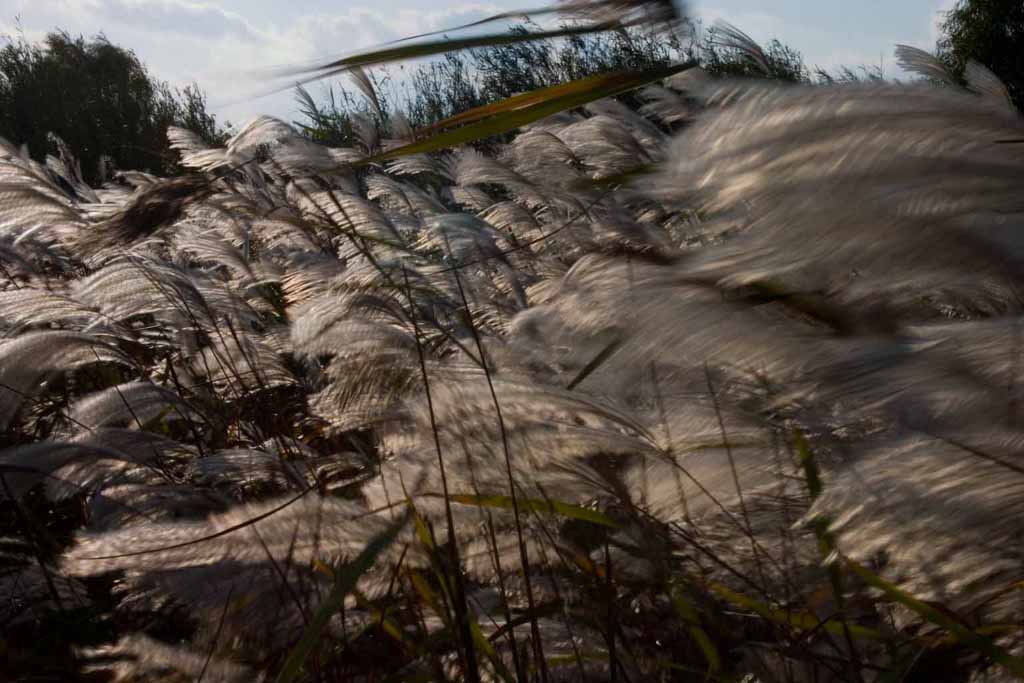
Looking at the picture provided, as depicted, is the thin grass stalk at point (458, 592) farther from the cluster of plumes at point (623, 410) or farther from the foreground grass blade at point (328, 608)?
the foreground grass blade at point (328, 608)

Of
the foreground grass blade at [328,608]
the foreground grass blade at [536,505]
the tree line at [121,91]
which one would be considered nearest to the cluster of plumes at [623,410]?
the foreground grass blade at [536,505]

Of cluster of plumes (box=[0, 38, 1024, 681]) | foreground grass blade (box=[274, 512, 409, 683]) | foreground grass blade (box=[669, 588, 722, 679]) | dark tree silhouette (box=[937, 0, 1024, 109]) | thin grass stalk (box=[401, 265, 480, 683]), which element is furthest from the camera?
dark tree silhouette (box=[937, 0, 1024, 109])

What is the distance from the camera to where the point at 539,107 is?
0.97 metres

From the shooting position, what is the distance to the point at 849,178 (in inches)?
→ 27.8

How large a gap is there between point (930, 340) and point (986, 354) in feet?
0.13

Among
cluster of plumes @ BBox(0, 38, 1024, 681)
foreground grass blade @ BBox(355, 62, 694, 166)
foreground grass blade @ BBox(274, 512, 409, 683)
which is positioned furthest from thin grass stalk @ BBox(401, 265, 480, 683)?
foreground grass blade @ BBox(355, 62, 694, 166)

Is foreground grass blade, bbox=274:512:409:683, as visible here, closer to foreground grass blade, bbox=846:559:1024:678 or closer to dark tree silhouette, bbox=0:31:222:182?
foreground grass blade, bbox=846:559:1024:678

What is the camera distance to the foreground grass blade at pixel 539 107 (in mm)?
932

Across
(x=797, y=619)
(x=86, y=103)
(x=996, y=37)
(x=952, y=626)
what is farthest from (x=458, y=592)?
(x=86, y=103)

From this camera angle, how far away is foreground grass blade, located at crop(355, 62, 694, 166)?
93 cm

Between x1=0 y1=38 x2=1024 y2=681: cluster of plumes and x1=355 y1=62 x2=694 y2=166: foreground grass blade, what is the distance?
0.25 ft

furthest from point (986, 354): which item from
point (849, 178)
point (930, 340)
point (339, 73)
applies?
point (339, 73)

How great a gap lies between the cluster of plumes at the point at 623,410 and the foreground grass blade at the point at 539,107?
8 centimetres

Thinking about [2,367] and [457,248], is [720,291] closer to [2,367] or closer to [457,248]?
[2,367]
